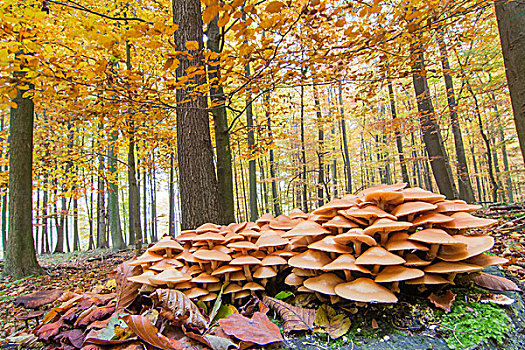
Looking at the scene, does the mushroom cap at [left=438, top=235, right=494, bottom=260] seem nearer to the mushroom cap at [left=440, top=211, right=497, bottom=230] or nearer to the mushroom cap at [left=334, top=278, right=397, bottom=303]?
the mushroom cap at [left=440, top=211, right=497, bottom=230]

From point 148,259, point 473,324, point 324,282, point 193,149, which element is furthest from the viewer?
point 193,149

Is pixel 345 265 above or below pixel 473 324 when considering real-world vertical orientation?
above

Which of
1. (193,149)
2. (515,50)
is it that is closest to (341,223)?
(193,149)

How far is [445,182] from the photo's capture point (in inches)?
253

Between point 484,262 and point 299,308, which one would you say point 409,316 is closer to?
point 484,262

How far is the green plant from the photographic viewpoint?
1146 millimetres

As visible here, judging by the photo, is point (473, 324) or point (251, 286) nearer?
point (473, 324)

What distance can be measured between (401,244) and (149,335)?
142 cm

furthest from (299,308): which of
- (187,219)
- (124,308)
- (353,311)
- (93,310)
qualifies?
(187,219)

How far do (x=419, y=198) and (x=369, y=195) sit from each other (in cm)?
29

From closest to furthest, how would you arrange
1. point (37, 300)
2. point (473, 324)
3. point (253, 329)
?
1. point (473, 324)
2. point (253, 329)
3. point (37, 300)

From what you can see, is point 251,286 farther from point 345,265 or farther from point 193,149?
point 193,149

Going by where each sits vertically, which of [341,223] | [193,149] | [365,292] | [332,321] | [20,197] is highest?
[193,149]

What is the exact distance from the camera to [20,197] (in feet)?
15.8
